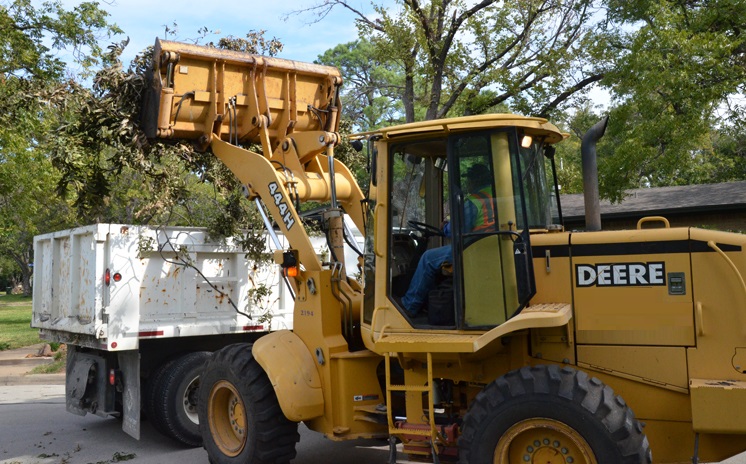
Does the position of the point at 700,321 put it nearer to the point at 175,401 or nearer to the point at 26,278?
the point at 175,401

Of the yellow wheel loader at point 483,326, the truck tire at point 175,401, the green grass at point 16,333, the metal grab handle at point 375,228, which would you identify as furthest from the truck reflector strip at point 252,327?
the green grass at point 16,333

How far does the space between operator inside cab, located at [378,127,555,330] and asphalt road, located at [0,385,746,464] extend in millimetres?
2381

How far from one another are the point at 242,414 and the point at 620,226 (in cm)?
1383

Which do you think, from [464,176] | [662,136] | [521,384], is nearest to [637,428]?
[521,384]

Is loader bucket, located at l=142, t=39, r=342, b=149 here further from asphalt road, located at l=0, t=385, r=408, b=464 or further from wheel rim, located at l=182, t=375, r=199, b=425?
asphalt road, located at l=0, t=385, r=408, b=464

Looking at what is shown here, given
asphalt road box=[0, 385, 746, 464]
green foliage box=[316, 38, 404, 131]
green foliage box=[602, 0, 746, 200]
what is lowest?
asphalt road box=[0, 385, 746, 464]

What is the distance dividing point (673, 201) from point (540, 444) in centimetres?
1450

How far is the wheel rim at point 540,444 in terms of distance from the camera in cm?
516

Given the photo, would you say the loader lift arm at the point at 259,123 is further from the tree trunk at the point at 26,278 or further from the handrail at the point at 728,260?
the tree trunk at the point at 26,278

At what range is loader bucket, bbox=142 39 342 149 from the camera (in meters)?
7.65

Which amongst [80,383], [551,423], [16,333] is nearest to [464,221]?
[551,423]

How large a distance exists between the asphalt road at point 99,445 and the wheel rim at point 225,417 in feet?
3.75

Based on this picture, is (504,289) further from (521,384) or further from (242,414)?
(242,414)

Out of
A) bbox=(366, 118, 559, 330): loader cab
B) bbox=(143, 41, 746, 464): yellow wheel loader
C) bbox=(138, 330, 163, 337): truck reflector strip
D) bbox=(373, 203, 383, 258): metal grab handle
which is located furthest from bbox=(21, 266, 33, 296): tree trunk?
bbox=(366, 118, 559, 330): loader cab
